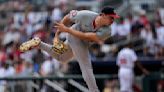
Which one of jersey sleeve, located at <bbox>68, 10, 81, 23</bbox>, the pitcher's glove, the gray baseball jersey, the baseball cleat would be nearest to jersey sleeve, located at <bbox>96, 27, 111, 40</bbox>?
the gray baseball jersey

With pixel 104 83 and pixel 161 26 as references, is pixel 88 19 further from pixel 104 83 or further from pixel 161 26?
pixel 161 26

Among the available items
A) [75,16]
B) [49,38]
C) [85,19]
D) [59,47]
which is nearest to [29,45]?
[59,47]

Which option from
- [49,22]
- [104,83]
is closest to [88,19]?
[104,83]

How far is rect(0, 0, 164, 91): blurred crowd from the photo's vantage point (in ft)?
54.3

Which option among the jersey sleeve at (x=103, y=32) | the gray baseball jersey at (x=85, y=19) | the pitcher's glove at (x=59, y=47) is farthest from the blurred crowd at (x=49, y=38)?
the jersey sleeve at (x=103, y=32)

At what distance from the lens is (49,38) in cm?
1892

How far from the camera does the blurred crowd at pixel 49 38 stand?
16.6m

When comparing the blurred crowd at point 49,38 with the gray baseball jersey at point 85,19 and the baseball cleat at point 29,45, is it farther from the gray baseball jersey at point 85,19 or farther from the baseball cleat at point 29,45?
the gray baseball jersey at point 85,19

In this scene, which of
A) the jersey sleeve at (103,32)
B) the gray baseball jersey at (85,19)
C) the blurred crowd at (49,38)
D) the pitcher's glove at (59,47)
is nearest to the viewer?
the jersey sleeve at (103,32)

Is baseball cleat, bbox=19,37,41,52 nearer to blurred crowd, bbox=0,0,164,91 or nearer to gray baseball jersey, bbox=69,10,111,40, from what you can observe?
gray baseball jersey, bbox=69,10,111,40

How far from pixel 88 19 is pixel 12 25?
1277 cm

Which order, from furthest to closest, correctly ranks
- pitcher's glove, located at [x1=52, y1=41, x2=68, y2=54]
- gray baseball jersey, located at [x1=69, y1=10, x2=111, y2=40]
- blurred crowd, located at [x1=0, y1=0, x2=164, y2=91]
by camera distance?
blurred crowd, located at [x1=0, y1=0, x2=164, y2=91] < pitcher's glove, located at [x1=52, y1=41, x2=68, y2=54] < gray baseball jersey, located at [x1=69, y1=10, x2=111, y2=40]

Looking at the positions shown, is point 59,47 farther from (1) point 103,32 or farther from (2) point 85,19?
Result: (1) point 103,32

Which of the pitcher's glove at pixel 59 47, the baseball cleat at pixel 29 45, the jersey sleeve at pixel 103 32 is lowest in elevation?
the pitcher's glove at pixel 59 47
